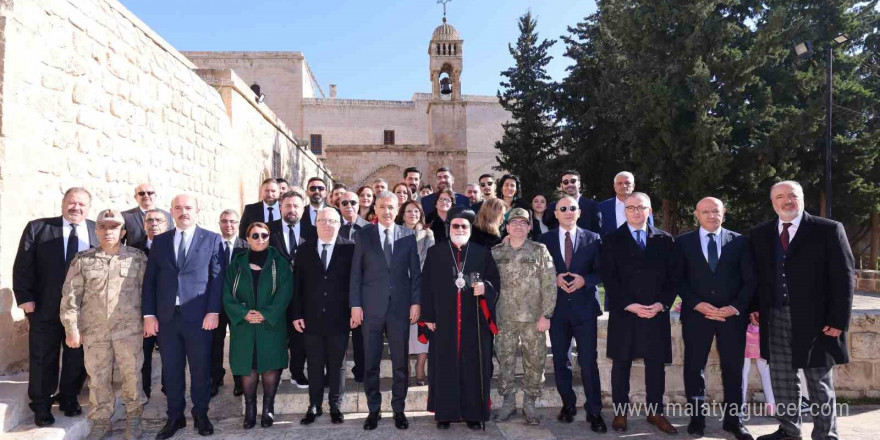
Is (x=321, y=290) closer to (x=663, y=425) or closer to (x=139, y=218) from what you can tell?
(x=139, y=218)

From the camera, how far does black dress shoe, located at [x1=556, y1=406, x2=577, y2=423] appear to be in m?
4.38

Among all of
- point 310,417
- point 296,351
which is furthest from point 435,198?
point 310,417

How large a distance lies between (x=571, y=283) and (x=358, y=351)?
196 cm

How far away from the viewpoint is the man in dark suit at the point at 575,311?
14.0 feet

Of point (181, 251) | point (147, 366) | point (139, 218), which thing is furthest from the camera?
point (139, 218)

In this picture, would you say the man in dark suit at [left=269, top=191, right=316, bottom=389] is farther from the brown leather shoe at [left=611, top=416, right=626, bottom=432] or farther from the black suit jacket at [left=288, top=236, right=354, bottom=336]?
the brown leather shoe at [left=611, top=416, right=626, bottom=432]

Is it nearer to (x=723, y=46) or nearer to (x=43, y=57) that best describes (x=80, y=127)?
(x=43, y=57)

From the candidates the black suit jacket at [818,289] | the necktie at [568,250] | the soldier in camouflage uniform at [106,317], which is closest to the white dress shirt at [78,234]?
the soldier in camouflage uniform at [106,317]

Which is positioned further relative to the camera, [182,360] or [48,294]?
[182,360]

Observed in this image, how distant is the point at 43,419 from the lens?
3.88m

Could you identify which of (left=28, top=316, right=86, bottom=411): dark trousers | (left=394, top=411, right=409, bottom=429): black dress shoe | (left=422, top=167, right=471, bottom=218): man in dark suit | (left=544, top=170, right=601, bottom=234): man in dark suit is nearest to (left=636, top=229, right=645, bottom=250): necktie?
(left=544, top=170, right=601, bottom=234): man in dark suit

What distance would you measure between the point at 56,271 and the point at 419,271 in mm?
2790

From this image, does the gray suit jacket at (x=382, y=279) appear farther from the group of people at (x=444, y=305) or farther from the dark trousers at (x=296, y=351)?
the dark trousers at (x=296, y=351)

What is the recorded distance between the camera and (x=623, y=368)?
4.26 m
